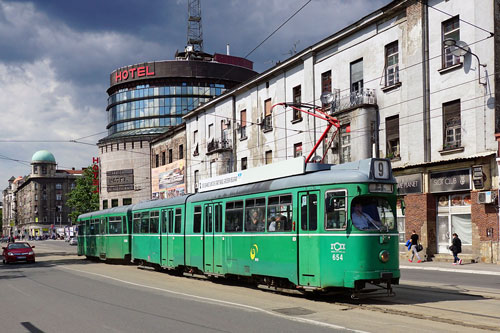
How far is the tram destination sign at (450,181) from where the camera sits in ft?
85.1

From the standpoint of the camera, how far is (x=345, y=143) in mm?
32344

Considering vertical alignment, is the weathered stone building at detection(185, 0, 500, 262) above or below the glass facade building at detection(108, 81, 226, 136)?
below

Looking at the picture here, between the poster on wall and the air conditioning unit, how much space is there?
3340 cm

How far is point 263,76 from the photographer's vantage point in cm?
4125

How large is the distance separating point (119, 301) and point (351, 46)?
23696mm

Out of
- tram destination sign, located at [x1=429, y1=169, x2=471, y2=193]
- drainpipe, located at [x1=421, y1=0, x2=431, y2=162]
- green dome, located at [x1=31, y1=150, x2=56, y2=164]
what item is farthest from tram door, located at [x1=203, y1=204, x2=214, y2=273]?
green dome, located at [x1=31, y1=150, x2=56, y2=164]

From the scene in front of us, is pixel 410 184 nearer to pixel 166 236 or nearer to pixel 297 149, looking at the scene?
pixel 297 149

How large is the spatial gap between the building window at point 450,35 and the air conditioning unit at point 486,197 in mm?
6149

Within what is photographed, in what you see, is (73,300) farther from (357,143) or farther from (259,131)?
(259,131)

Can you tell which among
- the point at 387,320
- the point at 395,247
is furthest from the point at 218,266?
the point at 387,320

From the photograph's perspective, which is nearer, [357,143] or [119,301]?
[119,301]

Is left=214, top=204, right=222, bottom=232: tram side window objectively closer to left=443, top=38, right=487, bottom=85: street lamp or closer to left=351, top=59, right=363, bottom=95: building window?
left=443, top=38, right=487, bottom=85: street lamp

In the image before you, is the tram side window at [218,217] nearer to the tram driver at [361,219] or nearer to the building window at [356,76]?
the tram driver at [361,219]

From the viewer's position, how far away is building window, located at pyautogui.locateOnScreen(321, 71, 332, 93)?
113 ft
